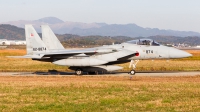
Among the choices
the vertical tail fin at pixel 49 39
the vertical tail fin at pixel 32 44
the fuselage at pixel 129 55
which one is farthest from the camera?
the vertical tail fin at pixel 49 39

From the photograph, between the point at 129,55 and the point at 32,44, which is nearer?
the point at 129,55

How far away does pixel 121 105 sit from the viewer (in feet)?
45.5

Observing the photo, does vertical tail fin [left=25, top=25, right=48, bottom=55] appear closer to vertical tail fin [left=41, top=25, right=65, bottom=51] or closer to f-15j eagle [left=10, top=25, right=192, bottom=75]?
f-15j eagle [left=10, top=25, right=192, bottom=75]

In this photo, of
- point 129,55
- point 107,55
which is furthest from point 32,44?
point 129,55

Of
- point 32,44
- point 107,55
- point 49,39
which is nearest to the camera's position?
point 107,55

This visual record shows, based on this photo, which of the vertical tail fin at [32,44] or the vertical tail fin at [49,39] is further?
the vertical tail fin at [49,39]

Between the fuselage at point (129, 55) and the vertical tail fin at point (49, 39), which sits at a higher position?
the vertical tail fin at point (49, 39)

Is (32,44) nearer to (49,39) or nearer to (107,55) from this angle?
(49,39)

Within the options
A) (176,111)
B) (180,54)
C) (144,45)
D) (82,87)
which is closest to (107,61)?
(144,45)

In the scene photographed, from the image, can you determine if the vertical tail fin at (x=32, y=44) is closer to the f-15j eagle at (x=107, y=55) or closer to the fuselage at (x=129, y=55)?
the f-15j eagle at (x=107, y=55)

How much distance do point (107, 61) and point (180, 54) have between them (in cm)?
569

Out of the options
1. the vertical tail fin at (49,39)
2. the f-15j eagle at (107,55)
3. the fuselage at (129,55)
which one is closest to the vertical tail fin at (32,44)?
the f-15j eagle at (107,55)

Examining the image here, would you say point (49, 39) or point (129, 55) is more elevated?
point (49, 39)

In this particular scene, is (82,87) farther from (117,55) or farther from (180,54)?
(180,54)
